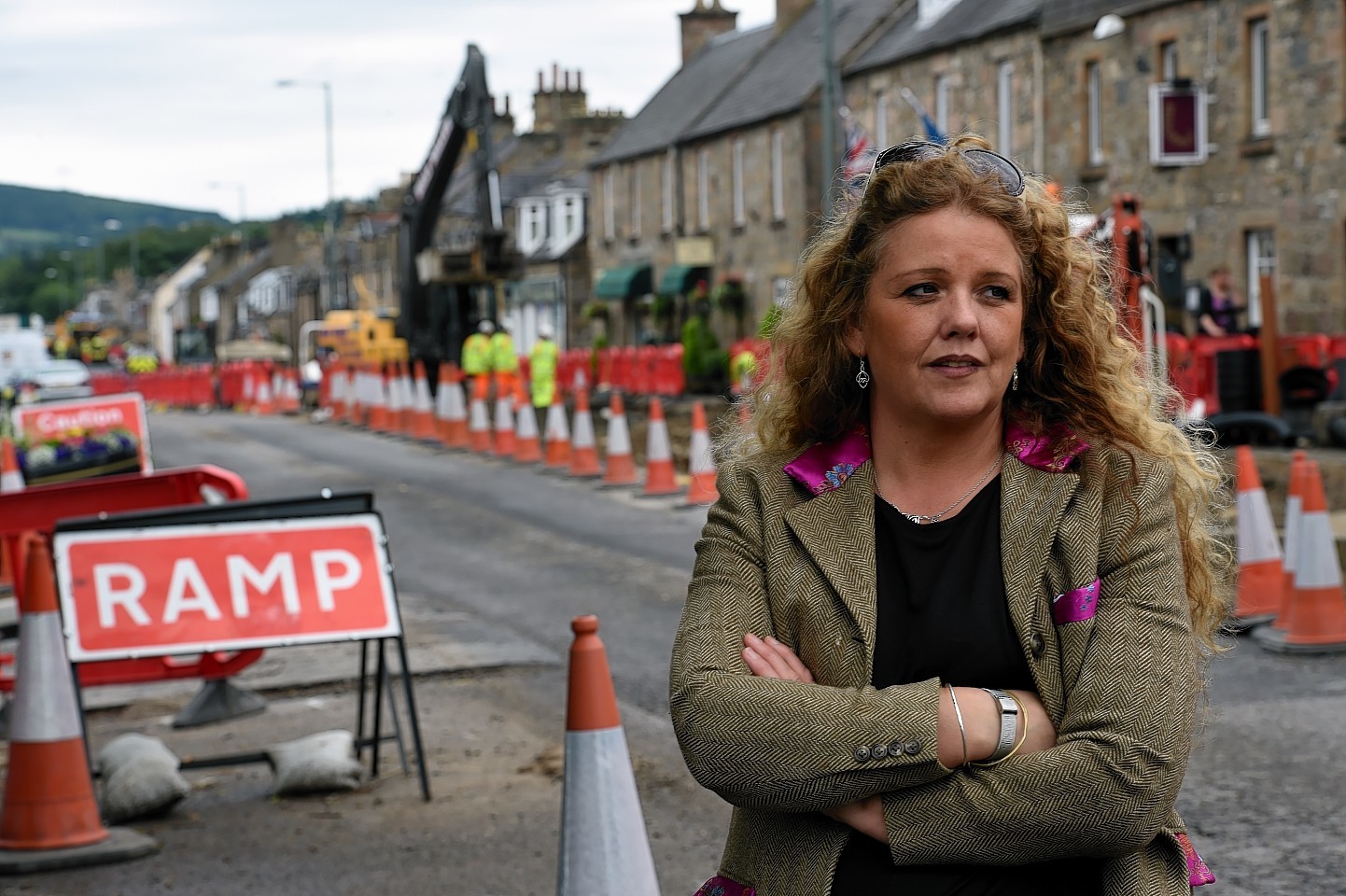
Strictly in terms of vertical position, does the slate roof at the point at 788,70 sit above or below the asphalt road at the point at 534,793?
above

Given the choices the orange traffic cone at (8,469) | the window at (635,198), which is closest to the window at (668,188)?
the window at (635,198)

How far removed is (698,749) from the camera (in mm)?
2611

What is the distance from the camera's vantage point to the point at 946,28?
119 feet

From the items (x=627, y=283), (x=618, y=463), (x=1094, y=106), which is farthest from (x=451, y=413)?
(x=627, y=283)

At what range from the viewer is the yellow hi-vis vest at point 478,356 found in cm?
3119

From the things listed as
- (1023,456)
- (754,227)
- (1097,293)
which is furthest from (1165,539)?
(754,227)

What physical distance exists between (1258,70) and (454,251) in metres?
14.6

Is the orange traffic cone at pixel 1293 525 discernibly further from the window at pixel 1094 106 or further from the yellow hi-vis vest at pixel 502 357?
the window at pixel 1094 106

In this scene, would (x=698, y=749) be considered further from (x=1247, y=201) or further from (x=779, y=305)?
(x=1247, y=201)

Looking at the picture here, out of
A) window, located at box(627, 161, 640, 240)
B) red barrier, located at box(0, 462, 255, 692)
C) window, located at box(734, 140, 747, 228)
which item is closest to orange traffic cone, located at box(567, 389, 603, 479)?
red barrier, located at box(0, 462, 255, 692)

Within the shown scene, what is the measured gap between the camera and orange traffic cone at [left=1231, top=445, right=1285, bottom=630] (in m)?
10.6

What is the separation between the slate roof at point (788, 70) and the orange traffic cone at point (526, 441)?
57.1 ft

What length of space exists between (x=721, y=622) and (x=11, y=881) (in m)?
4.41

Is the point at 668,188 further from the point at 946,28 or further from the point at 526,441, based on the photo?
the point at 526,441
